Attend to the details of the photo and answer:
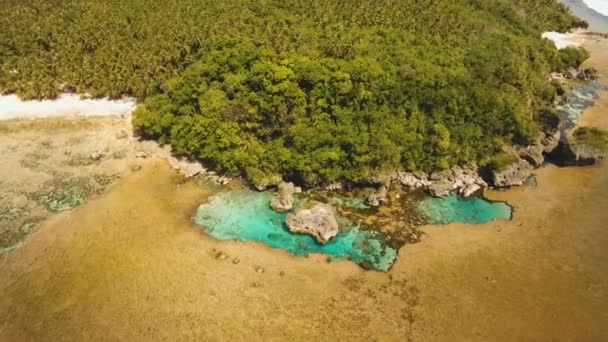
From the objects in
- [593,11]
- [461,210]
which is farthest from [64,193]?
[593,11]

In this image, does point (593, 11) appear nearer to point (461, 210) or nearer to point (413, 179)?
point (413, 179)

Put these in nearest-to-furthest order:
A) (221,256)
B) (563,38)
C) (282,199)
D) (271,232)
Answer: (221,256) → (271,232) → (282,199) → (563,38)

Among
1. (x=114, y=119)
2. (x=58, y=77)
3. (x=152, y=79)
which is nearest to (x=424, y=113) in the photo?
(x=152, y=79)

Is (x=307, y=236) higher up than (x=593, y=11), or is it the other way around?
(x=593, y=11)

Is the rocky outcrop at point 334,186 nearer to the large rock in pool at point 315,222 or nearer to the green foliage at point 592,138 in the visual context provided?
the large rock in pool at point 315,222

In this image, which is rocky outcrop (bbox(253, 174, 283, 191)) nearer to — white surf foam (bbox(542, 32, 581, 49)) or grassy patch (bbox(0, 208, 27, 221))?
grassy patch (bbox(0, 208, 27, 221))

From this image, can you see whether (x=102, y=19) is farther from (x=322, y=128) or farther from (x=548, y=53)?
(x=548, y=53)
